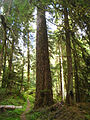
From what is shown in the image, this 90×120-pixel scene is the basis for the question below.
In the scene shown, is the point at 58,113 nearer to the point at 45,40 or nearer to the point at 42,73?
the point at 42,73

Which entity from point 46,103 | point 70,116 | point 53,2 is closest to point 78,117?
point 70,116

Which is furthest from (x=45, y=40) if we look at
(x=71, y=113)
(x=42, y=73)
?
(x=71, y=113)

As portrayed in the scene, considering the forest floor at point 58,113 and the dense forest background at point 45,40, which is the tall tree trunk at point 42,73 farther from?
the forest floor at point 58,113

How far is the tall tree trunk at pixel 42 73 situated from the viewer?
5.09m

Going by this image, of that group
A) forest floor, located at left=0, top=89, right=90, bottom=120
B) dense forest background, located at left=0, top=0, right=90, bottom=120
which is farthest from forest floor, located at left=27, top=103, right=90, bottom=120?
dense forest background, located at left=0, top=0, right=90, bottom=120

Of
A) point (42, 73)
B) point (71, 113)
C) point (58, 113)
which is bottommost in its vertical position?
point (58, 113)

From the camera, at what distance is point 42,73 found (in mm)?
5566

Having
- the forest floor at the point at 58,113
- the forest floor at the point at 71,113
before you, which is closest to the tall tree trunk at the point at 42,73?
the forest floor at the point at 58,113

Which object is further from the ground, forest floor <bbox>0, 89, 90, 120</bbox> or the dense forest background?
the dense forest background

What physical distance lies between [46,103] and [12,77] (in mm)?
3704

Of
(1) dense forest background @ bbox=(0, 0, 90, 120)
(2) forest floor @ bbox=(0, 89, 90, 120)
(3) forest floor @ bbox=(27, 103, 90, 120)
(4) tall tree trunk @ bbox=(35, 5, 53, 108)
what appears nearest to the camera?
(3) forest floor @ bbox=(27, 103, 90, 120)

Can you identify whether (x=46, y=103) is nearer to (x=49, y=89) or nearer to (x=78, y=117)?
(x=49, y=89)

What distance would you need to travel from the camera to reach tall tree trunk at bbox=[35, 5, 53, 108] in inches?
200

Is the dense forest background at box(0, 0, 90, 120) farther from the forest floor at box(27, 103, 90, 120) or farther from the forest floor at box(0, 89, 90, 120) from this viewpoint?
the forest floor at box(27, 103, 90, 120)
